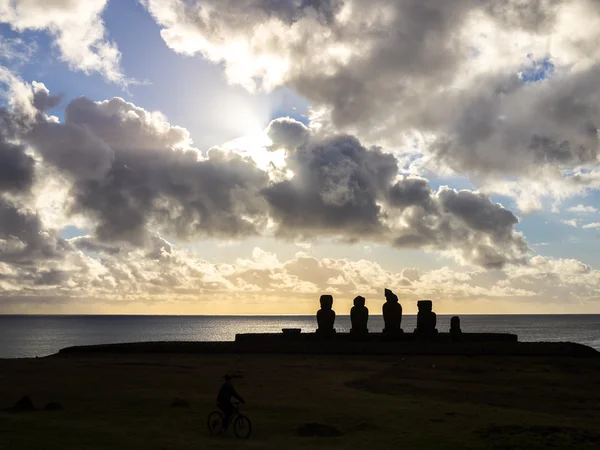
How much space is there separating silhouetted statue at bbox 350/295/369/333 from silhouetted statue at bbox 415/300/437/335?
18.3ft

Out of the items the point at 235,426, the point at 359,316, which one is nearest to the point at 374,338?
the point at 359,316

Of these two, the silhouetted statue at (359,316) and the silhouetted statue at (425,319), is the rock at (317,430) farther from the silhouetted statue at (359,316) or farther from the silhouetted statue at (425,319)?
the silhouetted statue at (359,316)

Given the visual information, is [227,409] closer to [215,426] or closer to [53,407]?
[215,426]

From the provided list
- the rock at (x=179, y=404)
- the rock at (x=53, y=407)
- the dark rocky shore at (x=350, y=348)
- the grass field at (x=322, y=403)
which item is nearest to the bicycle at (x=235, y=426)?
the grass field at (x=322, y=403)

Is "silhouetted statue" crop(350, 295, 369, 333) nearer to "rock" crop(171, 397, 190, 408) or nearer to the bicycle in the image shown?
"rock" crop(171, 397, 190, 408)

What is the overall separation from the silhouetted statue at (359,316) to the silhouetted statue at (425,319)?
557cm

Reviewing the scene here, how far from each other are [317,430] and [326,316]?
4638 centimetres

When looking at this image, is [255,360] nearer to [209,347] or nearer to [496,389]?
[209,347]

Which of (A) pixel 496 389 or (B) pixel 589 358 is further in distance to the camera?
(B) pixel 589 358

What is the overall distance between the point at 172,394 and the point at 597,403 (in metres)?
18.9

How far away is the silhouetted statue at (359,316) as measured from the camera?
64.7 metres

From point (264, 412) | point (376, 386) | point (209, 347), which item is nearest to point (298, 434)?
point (264, 412)

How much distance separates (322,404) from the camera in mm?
25188

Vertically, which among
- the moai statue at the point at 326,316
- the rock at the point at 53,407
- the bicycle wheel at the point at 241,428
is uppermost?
→ the moai statue at the point at 326,316
